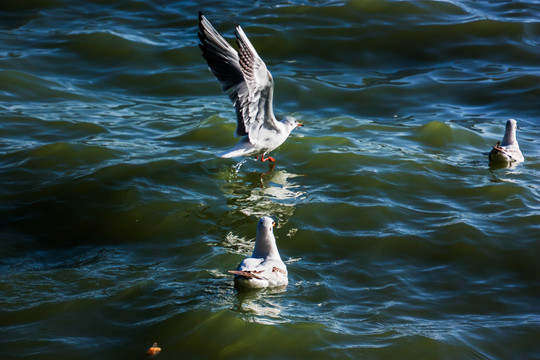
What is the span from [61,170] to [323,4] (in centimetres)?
1041

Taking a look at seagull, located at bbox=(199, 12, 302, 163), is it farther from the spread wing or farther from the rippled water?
the rippled water

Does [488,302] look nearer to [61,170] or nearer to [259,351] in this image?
[259,351]

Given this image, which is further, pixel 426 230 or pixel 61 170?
pixel 61 170

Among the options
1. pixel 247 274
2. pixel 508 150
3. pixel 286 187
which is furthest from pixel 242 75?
pixel 508 150

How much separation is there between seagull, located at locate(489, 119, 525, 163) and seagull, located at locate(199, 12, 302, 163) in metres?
3.19

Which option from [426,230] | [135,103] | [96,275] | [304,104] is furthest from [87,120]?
[426,230]

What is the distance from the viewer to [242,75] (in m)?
9.16

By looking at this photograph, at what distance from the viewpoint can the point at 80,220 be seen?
8.02m

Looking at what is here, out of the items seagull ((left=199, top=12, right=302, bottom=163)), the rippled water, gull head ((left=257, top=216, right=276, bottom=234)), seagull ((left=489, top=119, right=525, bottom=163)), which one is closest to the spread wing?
seagull ((left=199, top=12, right=302, bottom=163))

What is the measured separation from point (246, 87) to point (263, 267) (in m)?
3.71

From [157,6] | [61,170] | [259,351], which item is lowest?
[259,351]

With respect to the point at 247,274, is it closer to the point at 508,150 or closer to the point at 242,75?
the point at 242,75

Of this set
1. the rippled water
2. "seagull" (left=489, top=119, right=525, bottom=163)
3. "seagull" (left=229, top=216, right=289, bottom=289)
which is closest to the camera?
the rippled water

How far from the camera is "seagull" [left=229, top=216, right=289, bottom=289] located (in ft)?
19.5
